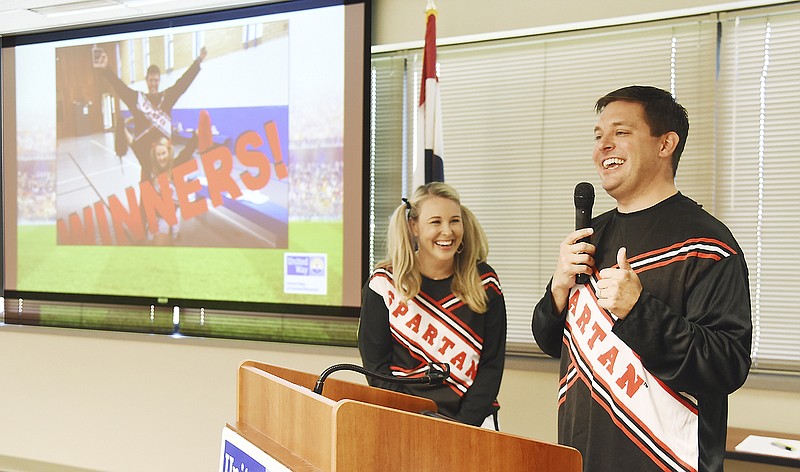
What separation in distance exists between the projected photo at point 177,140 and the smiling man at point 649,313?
7.99ft

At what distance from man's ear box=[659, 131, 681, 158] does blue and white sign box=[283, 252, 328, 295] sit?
2.38m

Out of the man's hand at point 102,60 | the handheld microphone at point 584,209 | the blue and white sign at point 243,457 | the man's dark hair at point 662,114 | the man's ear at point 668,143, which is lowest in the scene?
the blue and white sign at point 243,457

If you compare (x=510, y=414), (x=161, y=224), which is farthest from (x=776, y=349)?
(x=161, y=224)

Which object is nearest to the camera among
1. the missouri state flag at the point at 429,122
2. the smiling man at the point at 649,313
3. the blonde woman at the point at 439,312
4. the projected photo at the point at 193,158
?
the smiling man at the point at 649,313

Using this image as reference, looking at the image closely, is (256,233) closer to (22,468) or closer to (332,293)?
(332,293)

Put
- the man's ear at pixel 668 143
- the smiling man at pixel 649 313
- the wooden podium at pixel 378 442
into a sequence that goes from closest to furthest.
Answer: the wooden podium at pixel 378 442 → the smiling man at pixel 649 313 → the man's ear at pixel 668 143

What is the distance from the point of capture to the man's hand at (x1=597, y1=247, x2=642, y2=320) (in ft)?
5.29

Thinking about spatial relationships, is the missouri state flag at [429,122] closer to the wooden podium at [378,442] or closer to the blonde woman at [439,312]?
the blonde woman at [439,312]

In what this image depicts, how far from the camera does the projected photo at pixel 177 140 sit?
4035 millimetres

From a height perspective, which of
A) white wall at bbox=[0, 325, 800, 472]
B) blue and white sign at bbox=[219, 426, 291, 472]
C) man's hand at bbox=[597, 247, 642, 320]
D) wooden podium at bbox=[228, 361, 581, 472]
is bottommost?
white wall at bbox=[0, 325, 800, 472]

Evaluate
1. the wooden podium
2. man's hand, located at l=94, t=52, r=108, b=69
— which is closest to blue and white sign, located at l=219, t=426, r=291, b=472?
the wooden podium

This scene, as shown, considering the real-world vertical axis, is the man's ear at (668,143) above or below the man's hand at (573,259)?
above

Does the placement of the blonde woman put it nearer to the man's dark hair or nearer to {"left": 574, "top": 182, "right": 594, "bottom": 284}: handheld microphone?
{"left": 574, "top": 182, "right": 594, "bottom": 284}: handheld microphone

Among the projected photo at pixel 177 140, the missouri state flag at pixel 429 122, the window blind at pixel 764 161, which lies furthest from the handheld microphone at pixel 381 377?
the projected photo at pixel 177 140
